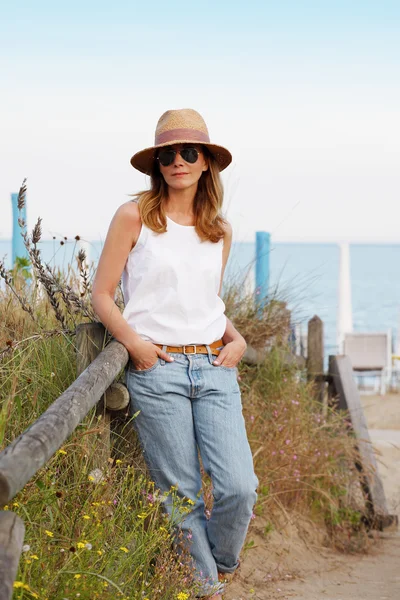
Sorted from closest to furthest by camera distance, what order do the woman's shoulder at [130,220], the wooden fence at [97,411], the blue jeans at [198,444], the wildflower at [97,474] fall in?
the wooden fence at [97,411]
the wildflower at [97,474]
the blue jeans at [198,444]
the woman's shoulder at [130,220]

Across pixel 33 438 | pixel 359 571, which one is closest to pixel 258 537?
pixel 359 571

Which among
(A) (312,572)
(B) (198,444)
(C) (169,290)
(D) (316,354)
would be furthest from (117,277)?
(D) (316,354)

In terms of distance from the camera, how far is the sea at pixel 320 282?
5.84 metres

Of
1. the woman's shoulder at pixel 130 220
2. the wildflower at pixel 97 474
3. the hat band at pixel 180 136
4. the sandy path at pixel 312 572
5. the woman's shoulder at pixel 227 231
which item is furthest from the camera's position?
the sandy path at pixel 312 572

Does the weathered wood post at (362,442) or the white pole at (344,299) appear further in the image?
the white pole at (344,299)

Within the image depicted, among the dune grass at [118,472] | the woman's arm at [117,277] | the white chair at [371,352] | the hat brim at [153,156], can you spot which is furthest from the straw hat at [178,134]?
the white chair at [371,352]

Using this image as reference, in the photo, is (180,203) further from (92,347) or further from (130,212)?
(92,347)

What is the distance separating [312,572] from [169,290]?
2304 mm

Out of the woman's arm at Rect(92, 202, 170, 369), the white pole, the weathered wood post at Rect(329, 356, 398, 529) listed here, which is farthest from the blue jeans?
the white pole

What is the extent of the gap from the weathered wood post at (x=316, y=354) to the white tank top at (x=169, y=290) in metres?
3.59

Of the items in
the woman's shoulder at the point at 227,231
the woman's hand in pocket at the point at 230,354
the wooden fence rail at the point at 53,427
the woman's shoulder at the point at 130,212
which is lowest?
the wooden fence rail at the point at 53,427

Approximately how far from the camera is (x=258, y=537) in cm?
500

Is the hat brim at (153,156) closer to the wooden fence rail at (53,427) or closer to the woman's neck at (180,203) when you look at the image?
the woman's neck at (180,203)

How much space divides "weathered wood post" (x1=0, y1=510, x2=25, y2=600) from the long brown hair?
A: 1.82 m
